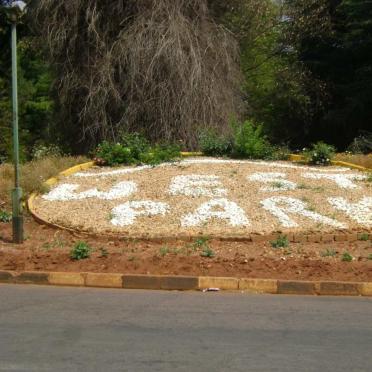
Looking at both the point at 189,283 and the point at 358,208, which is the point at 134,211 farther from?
the point at 358,208

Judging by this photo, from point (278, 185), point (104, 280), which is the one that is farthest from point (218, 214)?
point (104, 280)

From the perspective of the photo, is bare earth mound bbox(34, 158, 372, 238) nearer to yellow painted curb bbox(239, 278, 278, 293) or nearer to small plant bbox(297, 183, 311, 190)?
small plant bbox(297, 183, 311, 190)

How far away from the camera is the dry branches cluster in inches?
775

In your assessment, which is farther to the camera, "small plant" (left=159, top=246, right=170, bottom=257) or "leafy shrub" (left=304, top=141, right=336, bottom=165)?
"leafy shrub" (left=304, top=141, right=336, bottom=165)

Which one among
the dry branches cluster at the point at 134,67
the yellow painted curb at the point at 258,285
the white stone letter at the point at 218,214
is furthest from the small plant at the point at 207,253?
the dry branches cluster at the point at 134,67

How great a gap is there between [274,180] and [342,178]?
1.54 meters

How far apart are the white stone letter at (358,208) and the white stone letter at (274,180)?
3.55 ft

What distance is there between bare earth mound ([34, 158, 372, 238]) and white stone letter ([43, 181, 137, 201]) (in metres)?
0.02

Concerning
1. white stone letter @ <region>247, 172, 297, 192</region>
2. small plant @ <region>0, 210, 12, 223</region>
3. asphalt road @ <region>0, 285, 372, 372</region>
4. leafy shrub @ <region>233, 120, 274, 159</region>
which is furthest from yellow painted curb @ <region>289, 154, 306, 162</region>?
asphalt road @ <region>0, 285, 372, 372</region>

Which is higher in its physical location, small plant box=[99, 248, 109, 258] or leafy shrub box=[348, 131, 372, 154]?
leafy shrub box=[348, 131, 372, 154]

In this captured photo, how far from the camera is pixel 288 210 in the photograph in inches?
488

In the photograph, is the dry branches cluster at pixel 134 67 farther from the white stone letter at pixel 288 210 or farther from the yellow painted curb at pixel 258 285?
the yellow painted curb at pixel 258 285

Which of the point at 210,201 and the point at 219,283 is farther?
the point at 210,201

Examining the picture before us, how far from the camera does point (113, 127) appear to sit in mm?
20250
